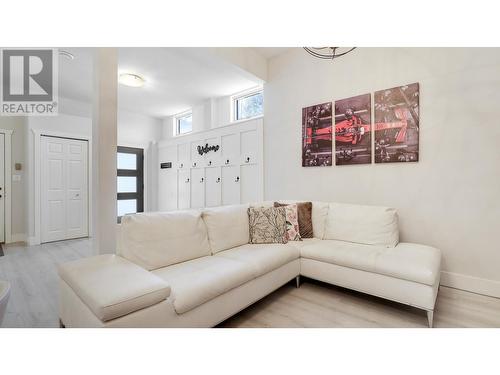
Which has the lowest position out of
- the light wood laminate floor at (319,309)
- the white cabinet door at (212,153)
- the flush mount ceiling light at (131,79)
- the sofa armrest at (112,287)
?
the light wood laminate floor at (319,309)

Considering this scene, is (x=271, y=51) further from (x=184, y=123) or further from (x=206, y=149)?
(x=184, y=123)

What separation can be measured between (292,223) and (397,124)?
1.62m

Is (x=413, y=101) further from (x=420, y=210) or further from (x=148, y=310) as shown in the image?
(x=148, y=310)

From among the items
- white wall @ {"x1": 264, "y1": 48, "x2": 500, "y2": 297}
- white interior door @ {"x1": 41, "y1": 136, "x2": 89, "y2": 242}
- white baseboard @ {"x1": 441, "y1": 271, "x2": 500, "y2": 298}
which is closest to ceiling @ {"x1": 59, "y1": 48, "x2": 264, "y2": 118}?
white interior door @ {"x1": 41, "y1": 136, "x2": 89, "y2": 242}

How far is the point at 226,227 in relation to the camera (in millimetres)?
2334

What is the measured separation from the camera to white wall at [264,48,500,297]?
226 cm

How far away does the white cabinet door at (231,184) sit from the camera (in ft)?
13.9

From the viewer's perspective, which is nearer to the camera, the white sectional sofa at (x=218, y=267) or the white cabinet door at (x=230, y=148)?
the white sectional sofa at (x=218, y=267)

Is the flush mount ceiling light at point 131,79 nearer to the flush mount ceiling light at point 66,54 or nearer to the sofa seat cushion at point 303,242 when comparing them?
the flush mount ceiling light at point 66,54

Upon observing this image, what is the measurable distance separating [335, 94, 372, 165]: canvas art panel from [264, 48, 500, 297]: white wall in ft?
0.34

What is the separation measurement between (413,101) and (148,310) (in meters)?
3.10

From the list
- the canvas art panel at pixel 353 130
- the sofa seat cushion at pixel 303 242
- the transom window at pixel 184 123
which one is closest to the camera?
the sofa seat cushion at pixel 303 242

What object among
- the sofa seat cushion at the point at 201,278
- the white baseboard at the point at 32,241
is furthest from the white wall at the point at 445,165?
the white baseboard at the point at 32,241
